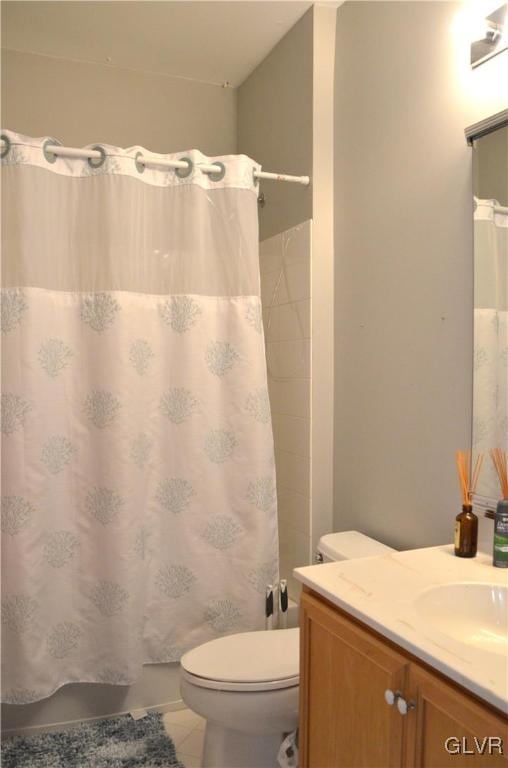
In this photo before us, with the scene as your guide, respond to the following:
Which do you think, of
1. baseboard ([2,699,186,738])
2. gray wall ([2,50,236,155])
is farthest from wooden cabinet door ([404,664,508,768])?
gray wall ([2,50,236,155])

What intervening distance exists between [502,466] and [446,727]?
0.67m

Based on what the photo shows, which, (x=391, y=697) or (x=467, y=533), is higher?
(x=467, y=533)

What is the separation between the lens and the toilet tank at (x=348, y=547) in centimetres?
190

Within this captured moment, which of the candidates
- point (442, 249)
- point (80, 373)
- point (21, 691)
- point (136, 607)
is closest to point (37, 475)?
point (80, 373)

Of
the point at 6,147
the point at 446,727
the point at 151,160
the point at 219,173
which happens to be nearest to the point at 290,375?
the point at 219,173

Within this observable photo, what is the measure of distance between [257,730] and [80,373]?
119cm

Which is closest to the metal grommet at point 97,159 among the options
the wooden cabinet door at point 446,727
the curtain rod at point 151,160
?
the curtain rod at point 151,160

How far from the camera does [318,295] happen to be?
2.31 m

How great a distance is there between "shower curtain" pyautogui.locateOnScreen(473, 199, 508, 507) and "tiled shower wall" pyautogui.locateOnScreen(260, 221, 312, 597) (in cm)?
78

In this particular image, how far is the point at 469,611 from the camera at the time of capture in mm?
1333

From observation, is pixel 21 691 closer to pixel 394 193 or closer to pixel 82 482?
pixel 82 482

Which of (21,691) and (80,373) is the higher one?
(80,373)

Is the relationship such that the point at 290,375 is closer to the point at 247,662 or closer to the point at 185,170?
the point at 185,170

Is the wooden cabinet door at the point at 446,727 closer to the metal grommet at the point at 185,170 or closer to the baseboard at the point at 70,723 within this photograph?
the baseboard at the point at 70,723
